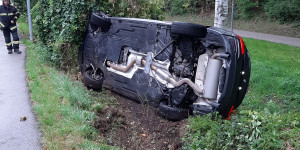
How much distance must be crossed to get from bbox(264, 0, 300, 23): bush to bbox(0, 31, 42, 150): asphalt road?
55.8 ft

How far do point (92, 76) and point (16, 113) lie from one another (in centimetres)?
202

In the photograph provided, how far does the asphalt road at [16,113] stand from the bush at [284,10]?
55.8 ft

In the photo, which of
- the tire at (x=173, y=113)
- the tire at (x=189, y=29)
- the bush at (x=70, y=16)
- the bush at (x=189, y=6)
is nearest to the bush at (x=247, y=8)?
the bush at (x=189, y=6)

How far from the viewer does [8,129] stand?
439 centimetres

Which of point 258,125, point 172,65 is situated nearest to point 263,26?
point 172,65

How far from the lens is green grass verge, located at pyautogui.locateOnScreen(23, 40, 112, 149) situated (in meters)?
3.92

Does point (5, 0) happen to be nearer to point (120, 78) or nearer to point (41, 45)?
→ point (41, 45)

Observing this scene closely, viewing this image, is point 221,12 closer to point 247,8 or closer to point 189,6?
point 247,8

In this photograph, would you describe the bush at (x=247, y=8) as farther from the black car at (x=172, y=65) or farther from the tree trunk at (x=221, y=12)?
the black car at (x=172, y=65)

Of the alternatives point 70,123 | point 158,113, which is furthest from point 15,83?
point 158,113

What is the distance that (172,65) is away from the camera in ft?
16.5

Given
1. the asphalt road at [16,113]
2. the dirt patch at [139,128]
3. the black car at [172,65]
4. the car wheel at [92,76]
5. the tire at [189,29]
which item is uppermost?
the tire at [189,29]

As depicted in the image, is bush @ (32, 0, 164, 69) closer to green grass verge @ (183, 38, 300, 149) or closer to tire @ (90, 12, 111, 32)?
tire @ (90, 12, 111, 32)

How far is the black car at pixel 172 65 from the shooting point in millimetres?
4359
